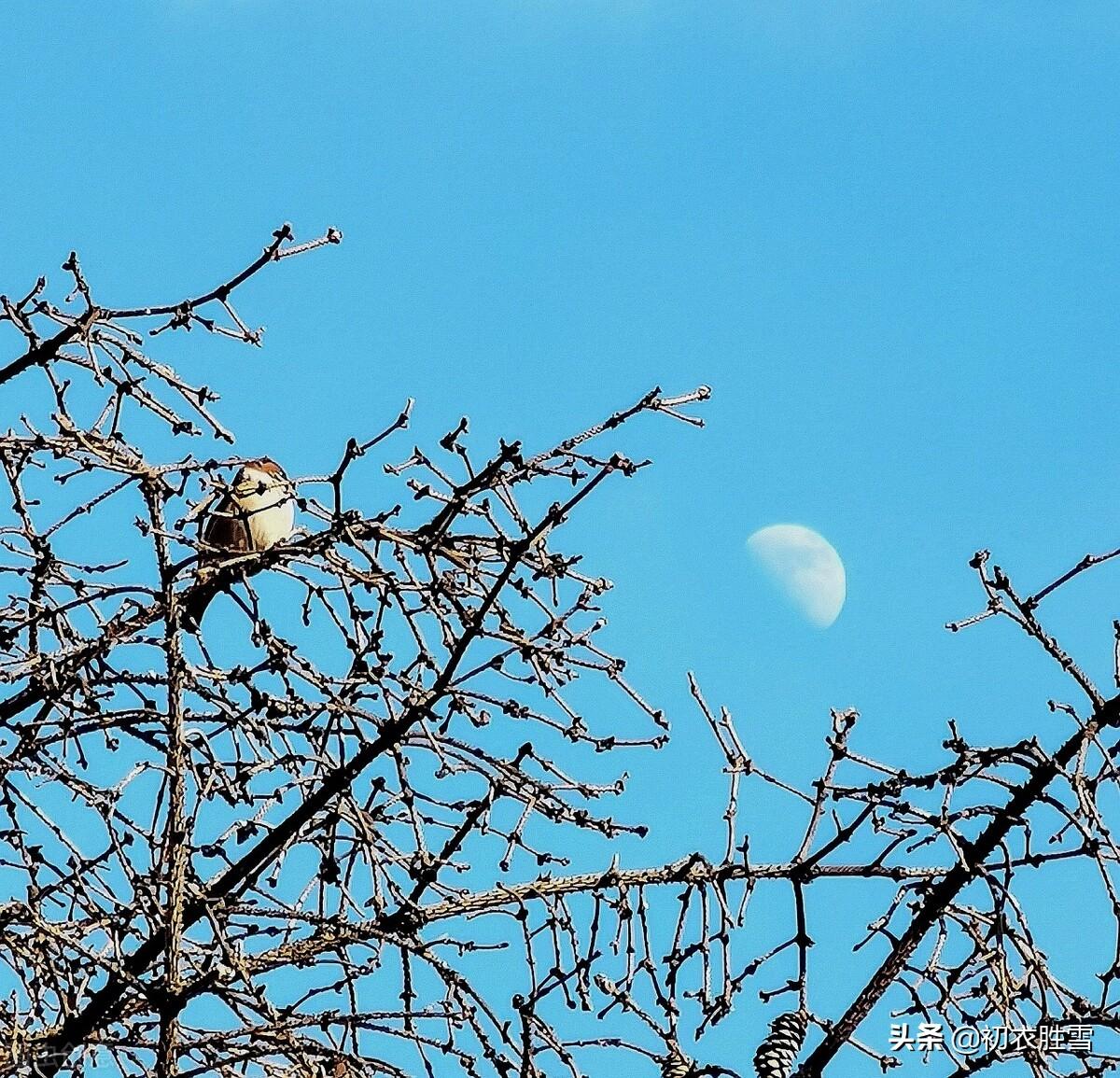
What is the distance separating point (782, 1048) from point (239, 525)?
3448 millimetres

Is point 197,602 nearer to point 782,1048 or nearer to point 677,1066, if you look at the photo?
point 677,1066

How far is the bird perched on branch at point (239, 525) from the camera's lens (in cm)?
375

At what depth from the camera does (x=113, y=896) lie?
3969 mm

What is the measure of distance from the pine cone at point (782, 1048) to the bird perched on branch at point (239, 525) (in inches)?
60.5

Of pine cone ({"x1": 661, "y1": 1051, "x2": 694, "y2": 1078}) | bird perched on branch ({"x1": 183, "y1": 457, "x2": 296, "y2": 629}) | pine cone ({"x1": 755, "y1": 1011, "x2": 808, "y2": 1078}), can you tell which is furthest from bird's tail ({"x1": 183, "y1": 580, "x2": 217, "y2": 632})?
pine cone ({"x1": 755, "y1": 1011, "x2": 808, "y2": 1078})

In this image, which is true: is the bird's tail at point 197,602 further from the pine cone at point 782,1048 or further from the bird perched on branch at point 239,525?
the pine cone at point 782,1048

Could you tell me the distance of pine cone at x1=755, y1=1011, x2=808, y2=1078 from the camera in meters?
3.51

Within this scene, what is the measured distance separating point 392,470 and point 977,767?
145 cm

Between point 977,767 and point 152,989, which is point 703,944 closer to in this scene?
point 977,767

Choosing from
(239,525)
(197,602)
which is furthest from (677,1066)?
(239,525)

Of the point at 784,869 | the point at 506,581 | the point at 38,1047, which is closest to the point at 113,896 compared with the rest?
the point at 38,1047

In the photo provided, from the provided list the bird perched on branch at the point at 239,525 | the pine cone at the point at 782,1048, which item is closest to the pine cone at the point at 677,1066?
the pine cone at the point at 782,1048

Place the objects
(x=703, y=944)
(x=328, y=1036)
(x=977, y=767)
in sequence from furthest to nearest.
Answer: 1. (x=328, y=1036)
2. (x=703, y=944)
3. (x=977, y=767)

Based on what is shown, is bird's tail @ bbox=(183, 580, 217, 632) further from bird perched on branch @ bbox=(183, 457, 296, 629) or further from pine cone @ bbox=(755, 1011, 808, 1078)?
pine cone @ bbox=(755, 1011, 808, 1078)
